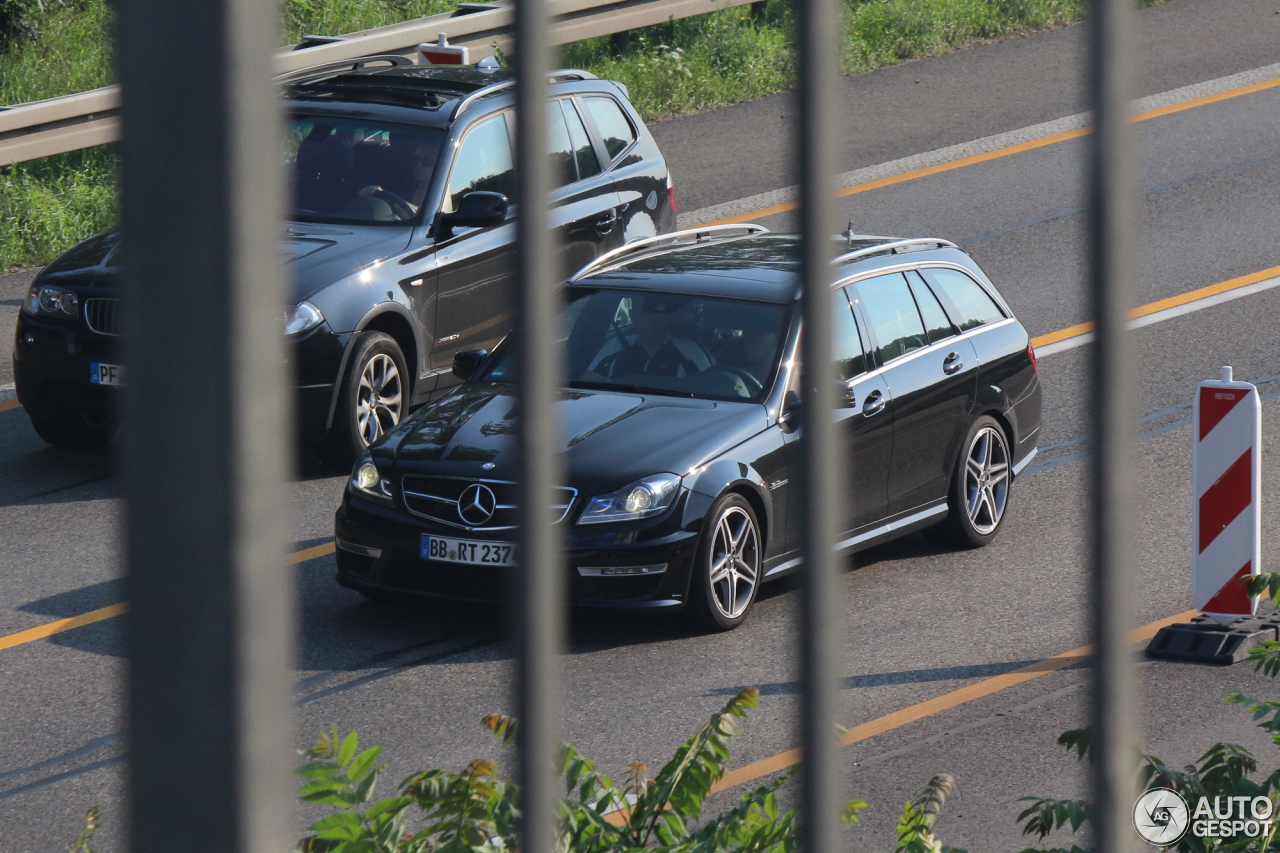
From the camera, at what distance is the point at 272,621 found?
124 cm

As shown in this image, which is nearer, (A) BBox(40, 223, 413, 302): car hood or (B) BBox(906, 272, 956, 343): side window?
(B) BBox(906, 272, 956, 343): side window

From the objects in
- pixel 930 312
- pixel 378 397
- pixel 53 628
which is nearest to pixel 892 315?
pixel 930 312

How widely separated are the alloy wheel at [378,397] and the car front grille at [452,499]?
2252mm

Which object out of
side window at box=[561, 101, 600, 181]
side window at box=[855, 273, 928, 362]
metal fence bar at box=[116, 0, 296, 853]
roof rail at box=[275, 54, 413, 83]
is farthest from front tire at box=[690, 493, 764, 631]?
metal fence bar at box=[116, 0, 296, 853]

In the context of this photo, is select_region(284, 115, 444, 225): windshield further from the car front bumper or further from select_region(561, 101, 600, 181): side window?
the car front bumper

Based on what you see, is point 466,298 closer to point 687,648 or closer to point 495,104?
point 495,104

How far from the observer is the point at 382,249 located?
34.7 ft

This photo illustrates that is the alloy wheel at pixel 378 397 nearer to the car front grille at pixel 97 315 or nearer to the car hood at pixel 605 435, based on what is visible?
the car front grille at pixel 97 315

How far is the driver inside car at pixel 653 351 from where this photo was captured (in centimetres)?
870

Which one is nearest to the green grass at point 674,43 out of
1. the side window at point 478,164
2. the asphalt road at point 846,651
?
the asphalt road at point 846,651

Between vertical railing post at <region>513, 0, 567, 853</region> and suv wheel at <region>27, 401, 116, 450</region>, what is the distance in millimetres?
9625

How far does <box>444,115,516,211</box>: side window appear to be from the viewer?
435 inches

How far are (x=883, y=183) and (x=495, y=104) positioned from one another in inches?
259

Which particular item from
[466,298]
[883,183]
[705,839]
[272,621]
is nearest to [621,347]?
[466,298]
